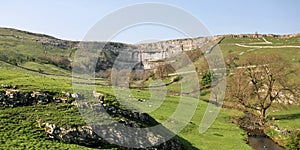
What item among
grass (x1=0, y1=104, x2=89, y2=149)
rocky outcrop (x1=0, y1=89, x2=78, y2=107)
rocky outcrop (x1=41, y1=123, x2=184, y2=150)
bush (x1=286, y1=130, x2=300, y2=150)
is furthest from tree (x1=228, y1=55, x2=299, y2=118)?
grass (x1=0, y1=104, x2=89, y2=149)

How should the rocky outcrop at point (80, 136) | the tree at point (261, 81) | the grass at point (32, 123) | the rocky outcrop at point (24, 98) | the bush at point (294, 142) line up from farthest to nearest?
the tree at point (261, 81)
the bush at point (294, 142)
the rocky outcrop at point (24, 98)
the rocky outcrop at point (80, 136)
the grass at point (32, 123)

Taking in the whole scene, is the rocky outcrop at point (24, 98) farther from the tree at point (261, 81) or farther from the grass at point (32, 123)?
the tree at point (261, 81)

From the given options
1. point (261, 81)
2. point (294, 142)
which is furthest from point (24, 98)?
point (261, 81)

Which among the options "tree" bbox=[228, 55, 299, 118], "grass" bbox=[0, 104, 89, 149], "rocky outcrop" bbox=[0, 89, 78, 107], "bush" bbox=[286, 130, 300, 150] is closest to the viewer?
"grass" bbox=[0, 104, 89, 149]

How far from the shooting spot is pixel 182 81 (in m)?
121

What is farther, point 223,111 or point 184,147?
point 223,111

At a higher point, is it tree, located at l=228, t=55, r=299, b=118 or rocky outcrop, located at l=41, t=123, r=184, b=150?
tree, located at l=228, t=55, r=299, b=118

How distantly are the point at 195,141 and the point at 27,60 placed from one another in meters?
160

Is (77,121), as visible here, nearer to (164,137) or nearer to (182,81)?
(164,137)

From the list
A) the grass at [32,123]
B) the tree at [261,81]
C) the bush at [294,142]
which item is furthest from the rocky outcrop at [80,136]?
the tree at [261,81]

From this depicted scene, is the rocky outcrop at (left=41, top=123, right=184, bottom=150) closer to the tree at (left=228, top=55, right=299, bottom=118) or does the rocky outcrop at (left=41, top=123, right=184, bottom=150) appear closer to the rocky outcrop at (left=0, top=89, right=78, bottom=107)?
the rocky outcrop at (left=0, top=89, right=78, bottom=107)

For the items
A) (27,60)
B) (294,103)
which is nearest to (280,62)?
(294,103)

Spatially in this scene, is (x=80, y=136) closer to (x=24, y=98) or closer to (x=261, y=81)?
(x=24, y=98)

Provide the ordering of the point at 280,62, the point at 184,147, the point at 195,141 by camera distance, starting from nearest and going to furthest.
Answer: the point at 184,147
the point at 195,141
the point at 280,62
